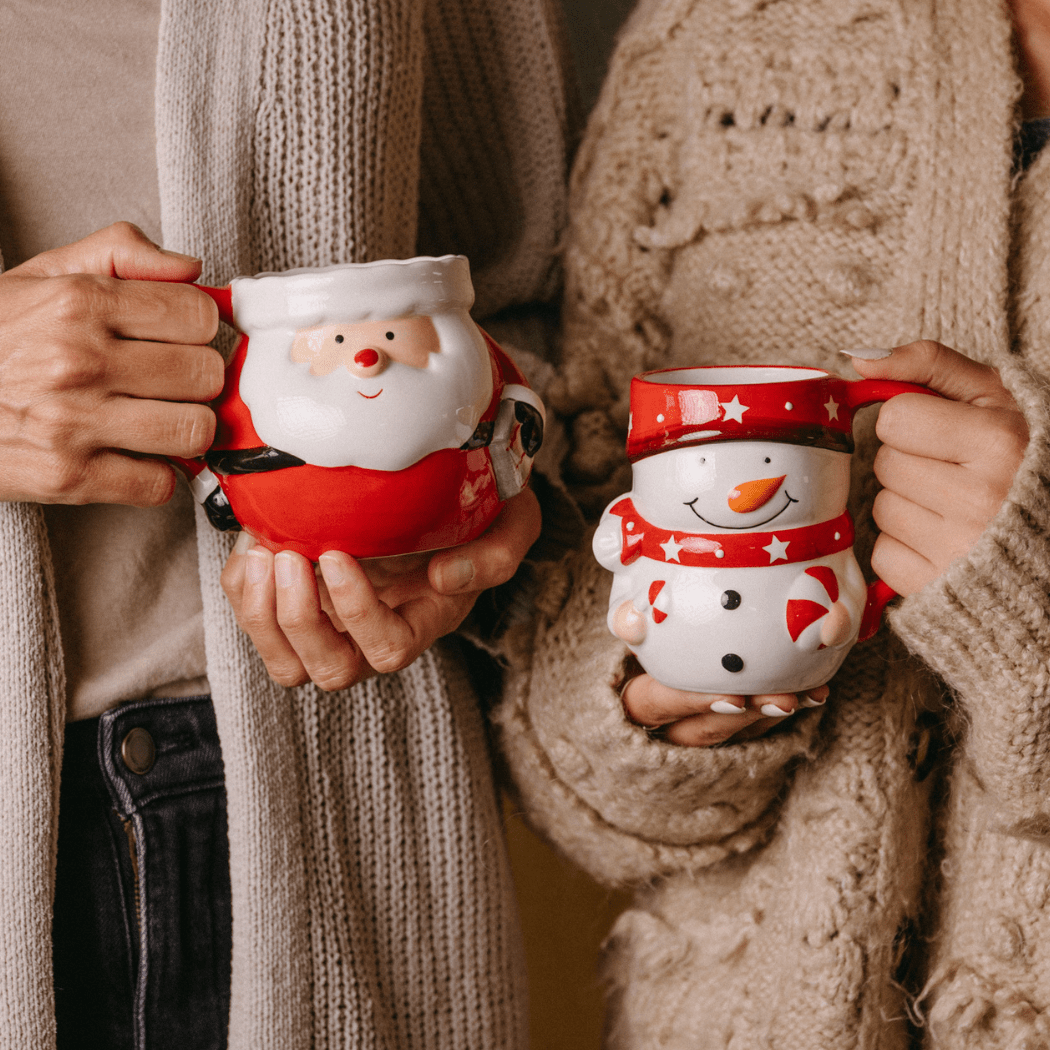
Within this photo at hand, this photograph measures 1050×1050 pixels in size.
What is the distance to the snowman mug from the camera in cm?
52

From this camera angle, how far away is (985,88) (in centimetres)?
69

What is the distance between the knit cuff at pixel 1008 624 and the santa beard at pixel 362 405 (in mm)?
292

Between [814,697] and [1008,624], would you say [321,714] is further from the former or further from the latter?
[1008,624]

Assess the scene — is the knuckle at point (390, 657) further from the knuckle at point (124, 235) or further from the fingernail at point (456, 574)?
the knuckle at point (124, 235)

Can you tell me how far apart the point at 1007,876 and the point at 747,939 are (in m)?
0.21

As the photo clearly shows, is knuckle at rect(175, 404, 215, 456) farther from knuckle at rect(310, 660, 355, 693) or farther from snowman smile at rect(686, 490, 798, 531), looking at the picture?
snowman smile at rect(686, 490, 798, 531)

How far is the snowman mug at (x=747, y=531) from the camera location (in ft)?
1.72

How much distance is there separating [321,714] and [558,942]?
788 millimetres

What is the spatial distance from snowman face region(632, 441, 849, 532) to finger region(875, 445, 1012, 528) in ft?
0.13

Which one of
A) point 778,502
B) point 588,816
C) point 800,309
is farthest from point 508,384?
point 588,816

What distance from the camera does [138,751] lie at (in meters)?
0.69

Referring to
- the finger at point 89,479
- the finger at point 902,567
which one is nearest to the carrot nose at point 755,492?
the finger at point 902,567

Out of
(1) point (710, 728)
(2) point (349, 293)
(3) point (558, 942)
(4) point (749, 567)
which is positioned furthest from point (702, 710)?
(3) point (558, 942)

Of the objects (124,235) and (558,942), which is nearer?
(124,235)
